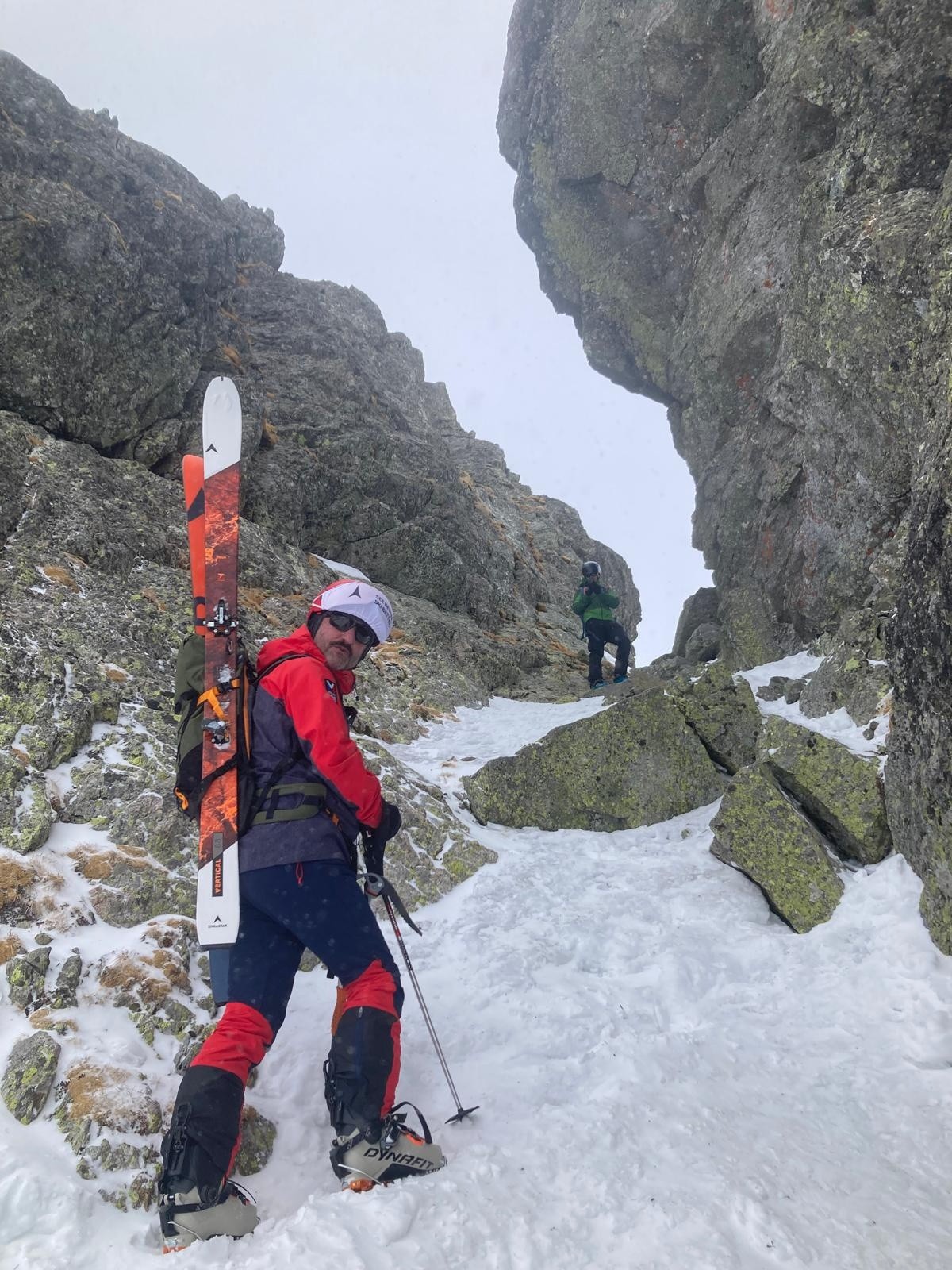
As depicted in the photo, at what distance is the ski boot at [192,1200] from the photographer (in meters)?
3.22

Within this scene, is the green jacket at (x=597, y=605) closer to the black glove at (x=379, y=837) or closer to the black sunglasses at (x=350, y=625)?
the black sunglasses at (x=350, y=625)

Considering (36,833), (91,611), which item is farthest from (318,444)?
(36,833)

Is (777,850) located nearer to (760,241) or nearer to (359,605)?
(359,605)

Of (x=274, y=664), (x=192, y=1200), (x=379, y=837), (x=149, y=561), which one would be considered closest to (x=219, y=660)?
(x=274, y=664)

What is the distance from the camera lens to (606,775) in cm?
991

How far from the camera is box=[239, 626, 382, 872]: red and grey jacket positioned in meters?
4.55

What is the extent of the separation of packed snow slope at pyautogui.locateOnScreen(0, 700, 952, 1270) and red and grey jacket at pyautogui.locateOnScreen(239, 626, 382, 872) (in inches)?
65.6

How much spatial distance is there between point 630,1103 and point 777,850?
377 cm

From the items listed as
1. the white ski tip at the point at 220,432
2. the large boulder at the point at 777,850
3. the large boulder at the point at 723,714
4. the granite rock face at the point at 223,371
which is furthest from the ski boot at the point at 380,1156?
the granite rock face at the point at 223,371

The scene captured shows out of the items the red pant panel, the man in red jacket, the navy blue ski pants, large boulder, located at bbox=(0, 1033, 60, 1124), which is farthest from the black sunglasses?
large boulder, located at bbox=(0, 1033, 60, 1124)

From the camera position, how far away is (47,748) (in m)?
6.97

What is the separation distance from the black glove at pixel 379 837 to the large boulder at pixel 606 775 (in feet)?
16.1

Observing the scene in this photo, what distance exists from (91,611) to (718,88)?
21.8 meters

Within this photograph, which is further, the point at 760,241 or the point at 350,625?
the point at 760,241
